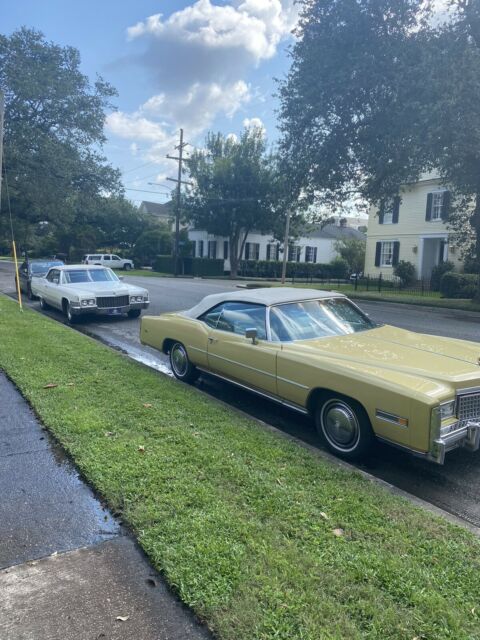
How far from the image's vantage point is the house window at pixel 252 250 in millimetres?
47812

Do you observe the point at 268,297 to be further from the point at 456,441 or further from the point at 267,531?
the point at 267,531

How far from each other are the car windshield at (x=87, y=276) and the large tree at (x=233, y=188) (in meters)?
26.7

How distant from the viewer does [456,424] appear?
3.88 m

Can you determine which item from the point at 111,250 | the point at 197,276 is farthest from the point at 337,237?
the point at 111,250

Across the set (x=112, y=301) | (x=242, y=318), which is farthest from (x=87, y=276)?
(x=242, y=318)

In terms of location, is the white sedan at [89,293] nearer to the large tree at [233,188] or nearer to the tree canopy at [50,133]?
the tree canopy at [50,133]

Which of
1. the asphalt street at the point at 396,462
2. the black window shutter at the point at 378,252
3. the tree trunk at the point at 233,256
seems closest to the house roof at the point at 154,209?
the tree trunk at the point at 233,256

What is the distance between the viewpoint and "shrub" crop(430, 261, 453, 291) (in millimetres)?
27719

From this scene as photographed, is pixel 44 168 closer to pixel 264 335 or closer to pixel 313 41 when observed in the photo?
pixel 313 41

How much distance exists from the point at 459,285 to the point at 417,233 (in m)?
8.23

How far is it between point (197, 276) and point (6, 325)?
114 ft

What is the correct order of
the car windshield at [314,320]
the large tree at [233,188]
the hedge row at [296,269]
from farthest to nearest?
1. the hedge row at [296,269]
2. the large tree at [233,188]
3. the car windshield at [314,320]

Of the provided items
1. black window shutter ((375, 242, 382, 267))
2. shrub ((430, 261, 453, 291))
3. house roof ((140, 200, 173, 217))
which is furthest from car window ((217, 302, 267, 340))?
house roof ((140, 200, 173, 217))

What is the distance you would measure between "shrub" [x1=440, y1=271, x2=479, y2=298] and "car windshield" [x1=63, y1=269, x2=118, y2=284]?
1731 centimetres
